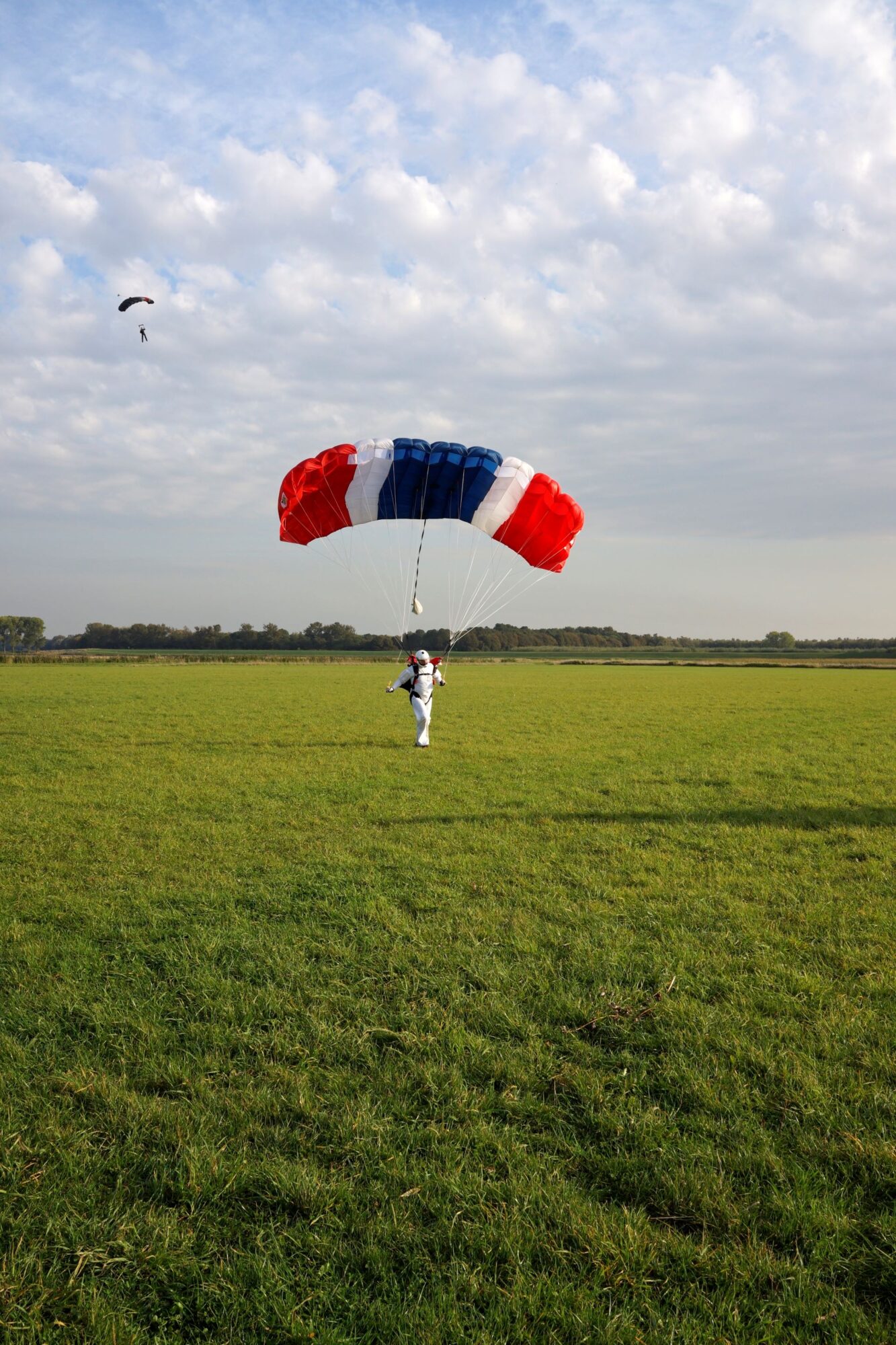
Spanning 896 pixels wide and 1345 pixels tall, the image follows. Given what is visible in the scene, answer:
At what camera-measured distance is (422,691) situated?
1550 centimetres

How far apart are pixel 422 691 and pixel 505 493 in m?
4.32

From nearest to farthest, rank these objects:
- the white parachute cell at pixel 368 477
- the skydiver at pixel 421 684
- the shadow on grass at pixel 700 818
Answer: the shadow on grass at pixel 700 818
the white parachute cell at pixel 368 477
the skydiver at pixel 421 684

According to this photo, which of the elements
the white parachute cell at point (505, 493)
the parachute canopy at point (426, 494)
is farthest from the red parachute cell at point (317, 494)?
the white parachute cell at point (505, 493)

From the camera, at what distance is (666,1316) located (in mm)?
2531

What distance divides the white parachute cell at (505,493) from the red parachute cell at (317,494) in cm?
265

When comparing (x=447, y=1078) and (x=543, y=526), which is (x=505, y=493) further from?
(x=447, y=1078)

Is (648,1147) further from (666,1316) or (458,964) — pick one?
(458,964)

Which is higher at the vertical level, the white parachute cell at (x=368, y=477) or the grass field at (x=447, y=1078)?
the white parachute cell at (x=368, y=477)

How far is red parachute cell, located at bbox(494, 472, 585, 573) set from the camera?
1457 cm

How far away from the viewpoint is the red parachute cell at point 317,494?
559 inches

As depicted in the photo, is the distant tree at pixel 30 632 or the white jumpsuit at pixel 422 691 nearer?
the white jumpsuit at pixel 422 691

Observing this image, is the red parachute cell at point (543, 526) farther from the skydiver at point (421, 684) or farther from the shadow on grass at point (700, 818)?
the shadow on grass at point (700, 818)

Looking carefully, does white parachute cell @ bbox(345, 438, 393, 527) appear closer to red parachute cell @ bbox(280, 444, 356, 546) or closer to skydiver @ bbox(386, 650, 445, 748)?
red parachute cell @ bbox(280, 444, 356, 546)

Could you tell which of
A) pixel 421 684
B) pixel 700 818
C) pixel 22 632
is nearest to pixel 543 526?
pixel 421 684
